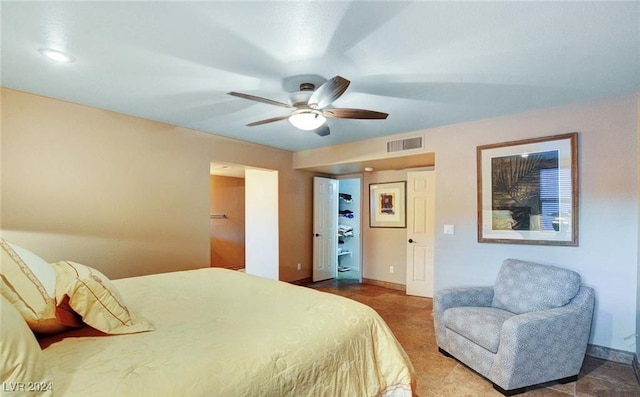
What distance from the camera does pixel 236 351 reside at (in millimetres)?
1162

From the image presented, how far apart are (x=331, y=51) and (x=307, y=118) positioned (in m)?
0.55

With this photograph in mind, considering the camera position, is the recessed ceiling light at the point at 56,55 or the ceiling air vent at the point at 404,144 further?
the ceiling air vent at the point at 404,144

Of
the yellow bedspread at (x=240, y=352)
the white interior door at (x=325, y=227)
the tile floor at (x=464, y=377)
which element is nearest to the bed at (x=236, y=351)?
the yellow bedspread at (x=240, y=352)

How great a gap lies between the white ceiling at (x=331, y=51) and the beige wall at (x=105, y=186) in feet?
0.97

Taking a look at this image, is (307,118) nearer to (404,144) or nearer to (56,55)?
(56,55)

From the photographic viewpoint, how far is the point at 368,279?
17.8 ft

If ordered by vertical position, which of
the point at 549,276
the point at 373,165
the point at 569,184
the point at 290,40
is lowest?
the point at 549,276

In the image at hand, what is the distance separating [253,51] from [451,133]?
2.60 m

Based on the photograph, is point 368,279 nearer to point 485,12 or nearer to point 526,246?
point 526,246

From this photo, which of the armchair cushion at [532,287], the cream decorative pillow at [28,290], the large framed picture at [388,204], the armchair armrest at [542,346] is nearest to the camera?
the cream decorative pillow at [28,290]

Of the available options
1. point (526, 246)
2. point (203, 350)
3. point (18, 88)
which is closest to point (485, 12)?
point (203, 350)

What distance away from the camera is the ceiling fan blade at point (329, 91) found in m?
1.74

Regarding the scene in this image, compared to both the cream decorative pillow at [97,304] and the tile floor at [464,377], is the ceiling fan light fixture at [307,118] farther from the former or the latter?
the tile floor at [464,377]

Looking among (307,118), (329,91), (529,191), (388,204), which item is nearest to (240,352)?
(329,91)
